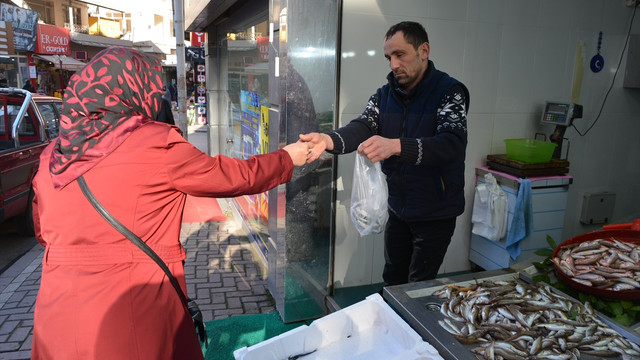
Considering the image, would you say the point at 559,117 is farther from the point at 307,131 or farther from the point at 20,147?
the point at 20,147

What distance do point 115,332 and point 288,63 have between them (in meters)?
2.56

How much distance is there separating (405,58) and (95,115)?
1914mm

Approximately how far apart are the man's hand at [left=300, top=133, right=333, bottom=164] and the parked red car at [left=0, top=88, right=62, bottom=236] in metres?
5.27

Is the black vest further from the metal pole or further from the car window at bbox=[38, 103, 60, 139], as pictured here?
the car window at bbox=[38, 103, 60, 139]

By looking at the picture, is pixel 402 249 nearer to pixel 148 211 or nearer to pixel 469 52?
pixel 148 211

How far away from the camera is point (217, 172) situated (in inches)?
85.0

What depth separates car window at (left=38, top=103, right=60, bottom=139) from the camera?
776 centimetres

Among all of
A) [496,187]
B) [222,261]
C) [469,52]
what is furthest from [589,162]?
[222,261]

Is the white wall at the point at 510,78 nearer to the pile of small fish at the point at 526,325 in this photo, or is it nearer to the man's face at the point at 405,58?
the man's face at the point at 405,58

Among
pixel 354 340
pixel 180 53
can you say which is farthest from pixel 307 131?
pixel 180 53

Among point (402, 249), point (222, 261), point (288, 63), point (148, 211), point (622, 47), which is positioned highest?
point (622, 47)

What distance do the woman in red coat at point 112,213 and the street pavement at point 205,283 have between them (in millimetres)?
2560

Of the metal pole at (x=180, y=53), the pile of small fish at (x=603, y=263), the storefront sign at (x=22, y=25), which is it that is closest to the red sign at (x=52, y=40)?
the storefront sign at (x=22, y=25)

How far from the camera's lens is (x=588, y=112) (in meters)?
5.44
